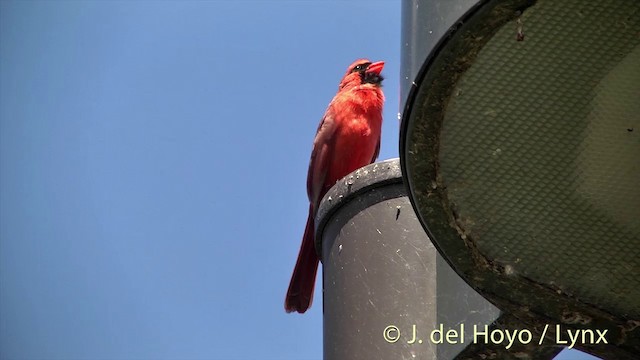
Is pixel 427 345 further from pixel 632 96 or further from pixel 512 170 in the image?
pixel 632 96

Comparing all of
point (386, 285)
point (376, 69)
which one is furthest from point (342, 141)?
point (386, 285)

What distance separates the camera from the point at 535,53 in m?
1.63

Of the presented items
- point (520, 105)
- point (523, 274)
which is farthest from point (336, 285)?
point (520, 105)

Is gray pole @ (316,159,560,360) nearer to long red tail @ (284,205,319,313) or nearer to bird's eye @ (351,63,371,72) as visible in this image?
long red tail @ (284,205,319,313)

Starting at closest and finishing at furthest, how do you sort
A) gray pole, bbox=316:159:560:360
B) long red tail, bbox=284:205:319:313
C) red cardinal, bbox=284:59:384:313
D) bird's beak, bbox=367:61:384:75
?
gray pole, bbox=316:159:560:360
long red tail, bbox=284:205:319:313
red cardinal, bbox=284:59:384:313
bird's beak, bbox=367:61:384:75

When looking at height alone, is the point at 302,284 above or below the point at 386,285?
above

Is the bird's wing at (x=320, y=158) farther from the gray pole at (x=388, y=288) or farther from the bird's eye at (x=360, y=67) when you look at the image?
the gray pole at (x=388, y=288)

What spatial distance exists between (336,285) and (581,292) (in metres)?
0.88

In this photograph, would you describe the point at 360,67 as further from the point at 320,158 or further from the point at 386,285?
the point at 386,285

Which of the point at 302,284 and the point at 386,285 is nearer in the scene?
the point at 386,285


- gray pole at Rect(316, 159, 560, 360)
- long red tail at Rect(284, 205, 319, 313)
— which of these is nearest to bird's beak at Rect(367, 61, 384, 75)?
long red tail at Rect(284, 205, 319, 313)

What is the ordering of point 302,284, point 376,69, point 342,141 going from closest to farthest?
point 302,284 < point 342,141 < point 376,69

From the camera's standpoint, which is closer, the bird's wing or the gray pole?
the gray pole

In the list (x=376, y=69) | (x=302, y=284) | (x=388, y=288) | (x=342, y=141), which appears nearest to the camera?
(x=388, y=288)
